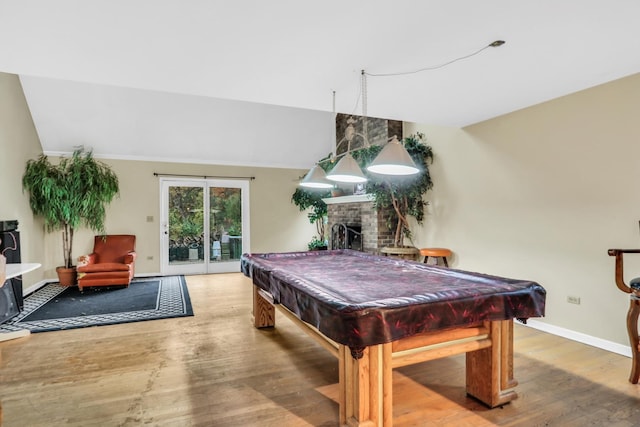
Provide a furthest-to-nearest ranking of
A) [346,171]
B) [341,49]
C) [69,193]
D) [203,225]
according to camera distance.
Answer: [203,225]
[69,193]
[346,171]
[341,49]

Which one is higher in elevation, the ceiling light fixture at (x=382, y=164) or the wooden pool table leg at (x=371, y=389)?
the ceiling light fixture at (x=382, y=164)

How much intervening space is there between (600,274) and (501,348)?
168 centimetres

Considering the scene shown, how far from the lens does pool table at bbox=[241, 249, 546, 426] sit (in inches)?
64.4

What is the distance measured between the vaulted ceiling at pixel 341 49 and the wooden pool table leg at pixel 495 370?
185cm

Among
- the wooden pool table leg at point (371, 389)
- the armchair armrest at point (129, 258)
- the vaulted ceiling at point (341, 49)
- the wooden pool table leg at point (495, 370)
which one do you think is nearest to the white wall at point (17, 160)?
the armchair armrest at point (129, 258)

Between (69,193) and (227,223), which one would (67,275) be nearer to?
(69,193)

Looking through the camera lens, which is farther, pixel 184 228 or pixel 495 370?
pixel 184 228

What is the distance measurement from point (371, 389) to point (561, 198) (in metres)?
2.81

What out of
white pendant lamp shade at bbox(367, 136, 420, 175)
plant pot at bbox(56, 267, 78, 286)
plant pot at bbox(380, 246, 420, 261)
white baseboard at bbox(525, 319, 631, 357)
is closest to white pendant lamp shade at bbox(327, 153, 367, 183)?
white pendant lamp shade at bbox(367, 136, 420, 175)

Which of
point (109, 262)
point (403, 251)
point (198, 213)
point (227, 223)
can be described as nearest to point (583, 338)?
point (403, 251)

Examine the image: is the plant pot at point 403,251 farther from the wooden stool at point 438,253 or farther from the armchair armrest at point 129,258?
the armchair armrest at point 129,258

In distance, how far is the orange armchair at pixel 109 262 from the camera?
210 inches

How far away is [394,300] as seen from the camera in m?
1.72

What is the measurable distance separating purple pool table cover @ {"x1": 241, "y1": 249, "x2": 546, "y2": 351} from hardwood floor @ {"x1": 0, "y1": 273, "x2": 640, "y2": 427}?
619 millimetres
